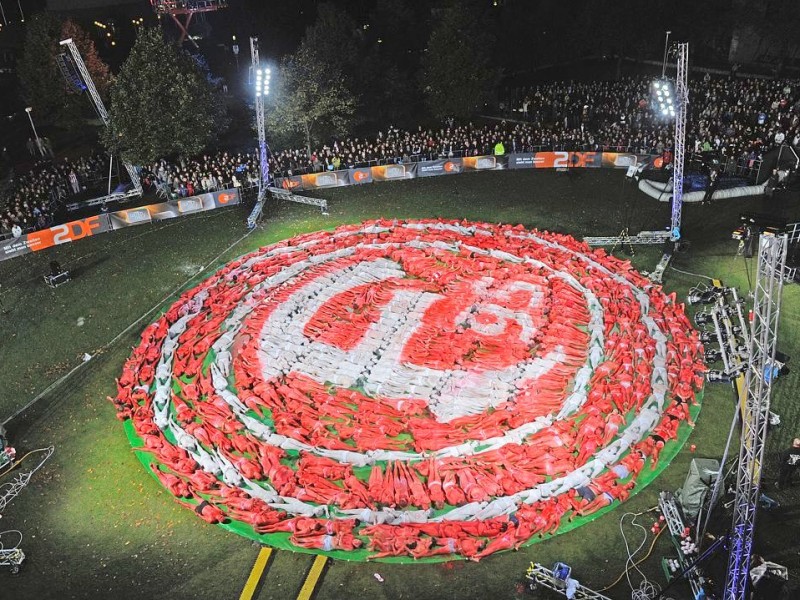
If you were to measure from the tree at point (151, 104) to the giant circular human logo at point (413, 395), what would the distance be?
17729 millimetres

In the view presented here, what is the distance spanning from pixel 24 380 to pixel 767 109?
52.7 m

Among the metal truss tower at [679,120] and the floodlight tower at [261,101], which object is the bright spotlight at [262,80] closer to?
the floodlight tower at [261,101]

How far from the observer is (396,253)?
34.9 meters

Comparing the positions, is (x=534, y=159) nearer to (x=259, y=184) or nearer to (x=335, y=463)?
(x=259, y=184)

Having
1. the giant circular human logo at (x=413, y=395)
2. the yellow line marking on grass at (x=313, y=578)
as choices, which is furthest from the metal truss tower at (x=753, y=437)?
the yellow line marking on grass at (x=313, y=578)

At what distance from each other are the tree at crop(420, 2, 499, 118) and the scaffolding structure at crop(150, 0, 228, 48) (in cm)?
3983

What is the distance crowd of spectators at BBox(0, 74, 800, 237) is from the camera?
4384cm

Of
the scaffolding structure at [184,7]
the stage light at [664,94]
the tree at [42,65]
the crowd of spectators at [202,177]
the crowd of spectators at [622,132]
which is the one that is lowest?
the crowd of spectators at [202,177]

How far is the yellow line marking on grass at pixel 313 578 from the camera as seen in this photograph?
696 inches

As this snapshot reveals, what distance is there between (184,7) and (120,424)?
236 ft

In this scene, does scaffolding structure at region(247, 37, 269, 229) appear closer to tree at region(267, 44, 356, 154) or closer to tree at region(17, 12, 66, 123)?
tree at region(267, 44, 356, 154)

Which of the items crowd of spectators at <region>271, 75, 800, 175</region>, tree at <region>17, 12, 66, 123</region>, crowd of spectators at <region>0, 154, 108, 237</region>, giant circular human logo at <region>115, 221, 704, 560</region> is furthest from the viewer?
tree at <region>17, 12, 66, 123</region>

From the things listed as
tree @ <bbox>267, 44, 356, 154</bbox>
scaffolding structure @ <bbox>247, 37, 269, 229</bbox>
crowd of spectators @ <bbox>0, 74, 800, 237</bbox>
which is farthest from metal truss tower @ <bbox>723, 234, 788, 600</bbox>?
tree @ <bbox>267, 44, 356, 154</bbox>

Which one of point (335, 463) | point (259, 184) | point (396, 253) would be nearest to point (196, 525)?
point (335, 463)
